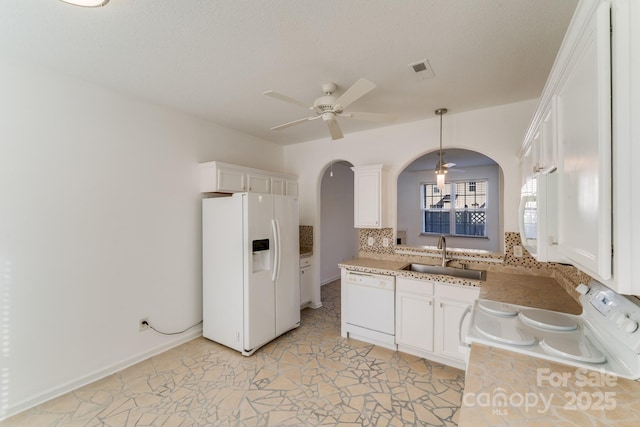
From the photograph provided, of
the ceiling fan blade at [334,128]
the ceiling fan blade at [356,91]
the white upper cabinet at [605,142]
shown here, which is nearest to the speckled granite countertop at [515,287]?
the white upper cabinet at [605,142]

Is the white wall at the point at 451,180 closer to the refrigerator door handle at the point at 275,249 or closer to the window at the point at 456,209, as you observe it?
the window at the point at 456,209

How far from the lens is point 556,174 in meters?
1.22

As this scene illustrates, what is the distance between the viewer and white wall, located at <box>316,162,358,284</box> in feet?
18.3

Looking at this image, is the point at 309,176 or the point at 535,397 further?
the point at 309,176

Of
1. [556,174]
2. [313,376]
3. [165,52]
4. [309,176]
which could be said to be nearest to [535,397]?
[556,174]

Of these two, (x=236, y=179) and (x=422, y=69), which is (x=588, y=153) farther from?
(x=236, y=179)

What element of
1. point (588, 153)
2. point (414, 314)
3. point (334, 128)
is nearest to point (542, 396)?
point (588, 153)

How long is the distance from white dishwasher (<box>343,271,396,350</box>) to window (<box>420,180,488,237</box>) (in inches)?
187

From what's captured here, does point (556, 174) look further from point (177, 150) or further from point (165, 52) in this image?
point (177, 150)

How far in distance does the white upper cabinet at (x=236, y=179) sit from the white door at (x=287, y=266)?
59 centimetres

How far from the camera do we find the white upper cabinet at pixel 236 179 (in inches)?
128

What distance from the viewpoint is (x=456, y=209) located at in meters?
6.92

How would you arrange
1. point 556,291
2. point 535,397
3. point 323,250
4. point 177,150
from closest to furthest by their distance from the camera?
point 535,397 < point 556,291 < point 177,150 < point 323,250

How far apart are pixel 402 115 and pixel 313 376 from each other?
292 cm
